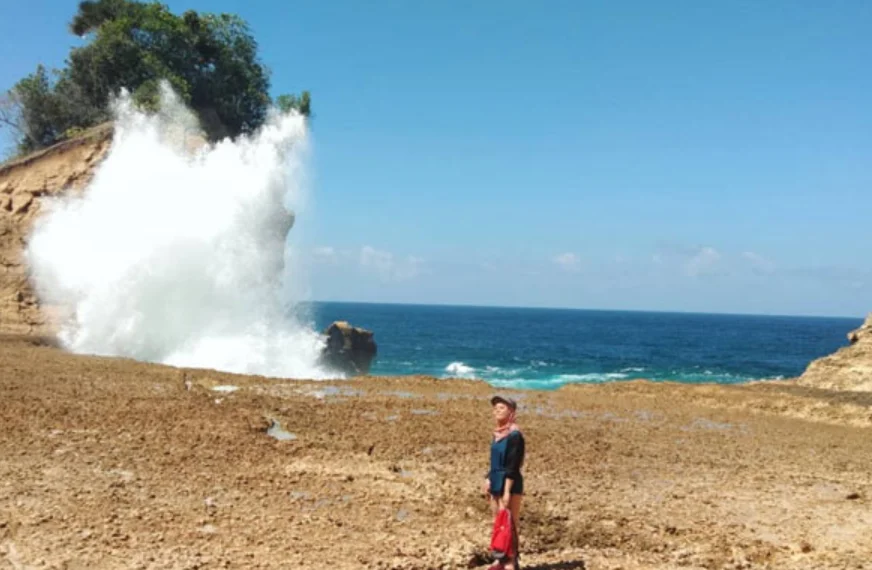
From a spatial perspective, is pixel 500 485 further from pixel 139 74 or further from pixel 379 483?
pixel 139 74

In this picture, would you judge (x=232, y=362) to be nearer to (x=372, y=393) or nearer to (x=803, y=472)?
Answer: (x=372, y=393)

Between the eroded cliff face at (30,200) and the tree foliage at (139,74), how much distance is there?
3.07m

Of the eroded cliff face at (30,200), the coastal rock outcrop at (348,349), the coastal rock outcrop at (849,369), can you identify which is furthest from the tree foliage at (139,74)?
the coastal rock outcrop at (849,369)

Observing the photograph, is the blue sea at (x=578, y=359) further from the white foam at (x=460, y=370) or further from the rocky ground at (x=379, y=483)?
the rocky ground at (x=379, y=483)

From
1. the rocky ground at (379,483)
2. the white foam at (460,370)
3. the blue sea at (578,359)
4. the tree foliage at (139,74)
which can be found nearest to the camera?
the rocky ground at (379,483)

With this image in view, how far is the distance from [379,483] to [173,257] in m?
18.3

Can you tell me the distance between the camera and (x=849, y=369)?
21.8 meters

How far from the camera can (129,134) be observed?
2780 cm

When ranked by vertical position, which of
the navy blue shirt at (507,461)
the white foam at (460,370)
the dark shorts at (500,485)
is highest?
the navy blue shirt at (507,461)

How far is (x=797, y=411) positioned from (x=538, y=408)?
648cm

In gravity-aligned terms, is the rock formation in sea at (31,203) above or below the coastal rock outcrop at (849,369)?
above

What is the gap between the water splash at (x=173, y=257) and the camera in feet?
78.7

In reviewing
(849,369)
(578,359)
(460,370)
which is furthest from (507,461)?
(578,359)

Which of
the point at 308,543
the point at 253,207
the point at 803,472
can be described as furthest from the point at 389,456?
the point at 253,207
